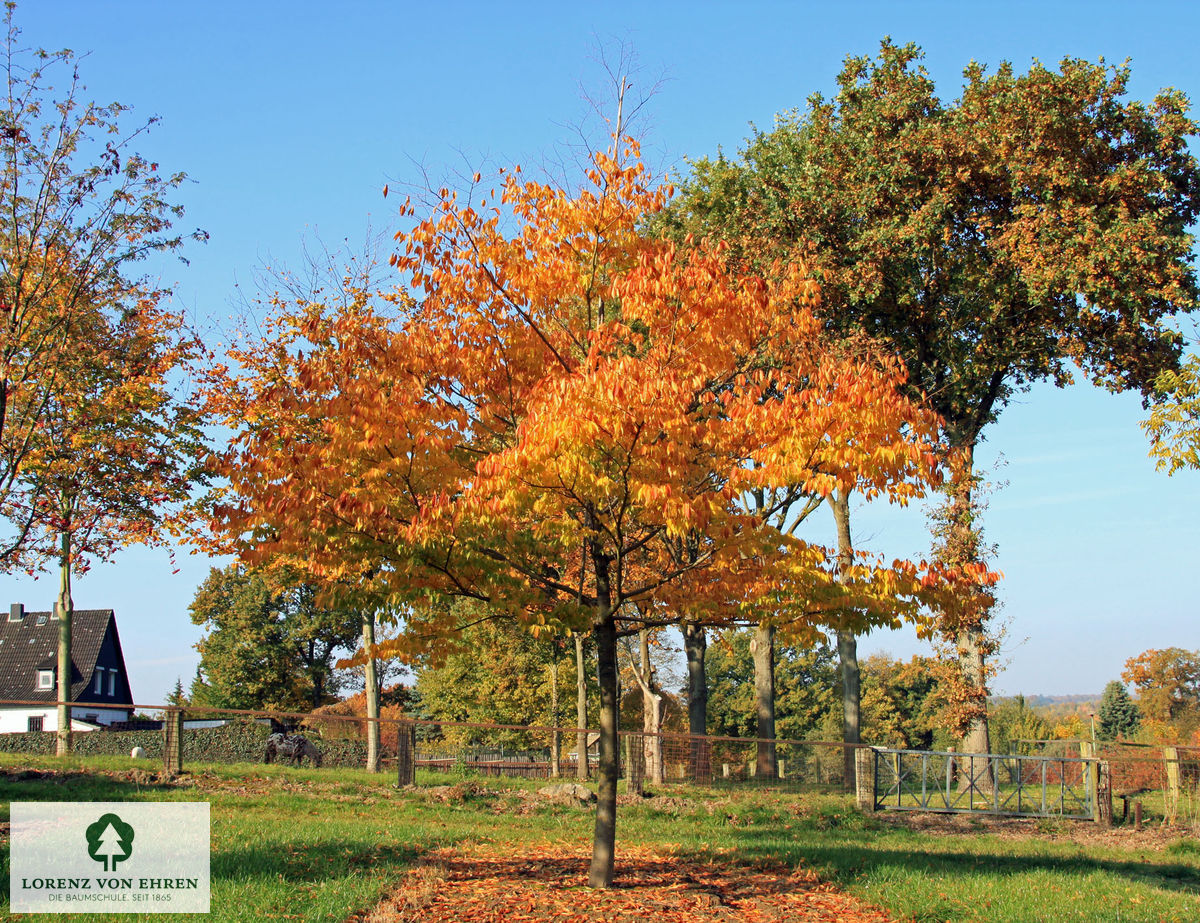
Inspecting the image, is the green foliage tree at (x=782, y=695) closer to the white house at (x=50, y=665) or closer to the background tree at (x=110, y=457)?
the white house at (x=50, y=665)

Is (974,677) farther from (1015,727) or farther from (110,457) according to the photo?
(1015,727)

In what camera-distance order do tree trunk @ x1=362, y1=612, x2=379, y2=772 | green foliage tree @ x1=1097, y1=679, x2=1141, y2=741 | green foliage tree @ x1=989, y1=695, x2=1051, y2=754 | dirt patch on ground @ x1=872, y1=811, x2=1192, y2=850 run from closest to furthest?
dirt patch on ground @ x1=872, y1=811, x2=1192, y2=850, tree trunk @ x1=362, y1=612, x2=379, y2=772, green foliage tree @ x1=989, y1=695, x2=1051, y2=754, green foliage tree @ x1=1097, y1=679, x2=1141, y2=741

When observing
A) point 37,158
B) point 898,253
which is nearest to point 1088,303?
point 898,253

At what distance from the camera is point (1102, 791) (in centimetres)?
1862

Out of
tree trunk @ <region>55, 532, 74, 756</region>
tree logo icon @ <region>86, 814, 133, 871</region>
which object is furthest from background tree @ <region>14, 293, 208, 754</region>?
tree logo icon @ <region>86, 814, 133, 871</region>

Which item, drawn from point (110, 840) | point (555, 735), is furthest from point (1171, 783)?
point (110, 840)

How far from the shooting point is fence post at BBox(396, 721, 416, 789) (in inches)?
677

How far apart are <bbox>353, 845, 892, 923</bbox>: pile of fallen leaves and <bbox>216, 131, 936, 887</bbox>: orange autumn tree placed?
645 mm

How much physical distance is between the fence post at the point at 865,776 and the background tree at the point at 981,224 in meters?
3.57

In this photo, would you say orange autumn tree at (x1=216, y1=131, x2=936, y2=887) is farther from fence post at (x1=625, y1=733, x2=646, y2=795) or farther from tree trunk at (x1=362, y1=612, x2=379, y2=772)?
tree trunk at (x1=362, y1=612, x2=379, y2=772)

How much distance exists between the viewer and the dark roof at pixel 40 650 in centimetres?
4753

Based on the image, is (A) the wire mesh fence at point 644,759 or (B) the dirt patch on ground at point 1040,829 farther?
(A) the wire mesh fence at point 644,759

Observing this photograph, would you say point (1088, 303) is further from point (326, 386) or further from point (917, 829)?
point (326, 386)

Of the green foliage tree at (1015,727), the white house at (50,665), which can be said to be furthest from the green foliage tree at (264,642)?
the green foliage tree at (1015,727)
